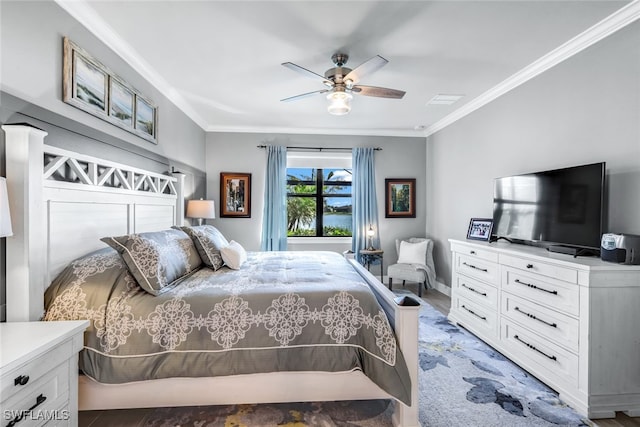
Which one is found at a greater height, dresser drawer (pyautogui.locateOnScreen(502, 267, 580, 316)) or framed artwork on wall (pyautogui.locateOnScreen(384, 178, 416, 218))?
framed artwork on wall (pyautogui.locateOnScreen(384, 178, 416, 218))

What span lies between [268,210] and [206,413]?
3.35 m

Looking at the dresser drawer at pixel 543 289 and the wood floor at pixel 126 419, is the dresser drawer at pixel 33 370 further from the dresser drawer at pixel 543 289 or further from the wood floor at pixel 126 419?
the dresser drawer at pixel 543 289

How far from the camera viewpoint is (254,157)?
5.04 m

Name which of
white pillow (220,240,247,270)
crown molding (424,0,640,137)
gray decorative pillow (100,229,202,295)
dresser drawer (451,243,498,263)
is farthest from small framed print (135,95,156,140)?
crown molding (424,0,640,137)

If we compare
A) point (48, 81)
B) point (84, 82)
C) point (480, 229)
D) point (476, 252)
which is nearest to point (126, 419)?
point (48, 81)

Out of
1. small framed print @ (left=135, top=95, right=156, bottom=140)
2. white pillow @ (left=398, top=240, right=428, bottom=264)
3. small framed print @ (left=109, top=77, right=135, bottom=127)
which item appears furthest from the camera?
white pillow @ (left=398, top=240, right=428, bottom=264)

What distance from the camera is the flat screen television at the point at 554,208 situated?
2.18 metres

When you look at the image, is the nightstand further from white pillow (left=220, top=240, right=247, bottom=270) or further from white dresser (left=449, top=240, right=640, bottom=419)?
white pillow (left=220, top=240, right=247, bottom=270)

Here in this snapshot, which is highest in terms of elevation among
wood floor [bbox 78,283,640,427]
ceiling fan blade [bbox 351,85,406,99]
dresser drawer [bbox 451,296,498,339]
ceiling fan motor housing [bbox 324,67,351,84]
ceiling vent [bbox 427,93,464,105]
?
ceiling vent [bbox 427,93,464,105]

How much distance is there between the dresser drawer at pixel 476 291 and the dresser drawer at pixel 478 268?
6 centimetres

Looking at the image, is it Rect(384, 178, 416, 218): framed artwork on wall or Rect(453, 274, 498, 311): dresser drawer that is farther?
Rect(384, 178, 416, 218): framed artwork on wall

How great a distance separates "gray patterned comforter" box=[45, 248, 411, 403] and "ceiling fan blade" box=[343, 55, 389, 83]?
1.68 m

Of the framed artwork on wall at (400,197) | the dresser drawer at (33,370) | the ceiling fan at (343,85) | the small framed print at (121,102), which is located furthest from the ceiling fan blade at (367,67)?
the framed artwork on wall at (400,197)

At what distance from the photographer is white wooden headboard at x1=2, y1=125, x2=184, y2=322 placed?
1530 mm
